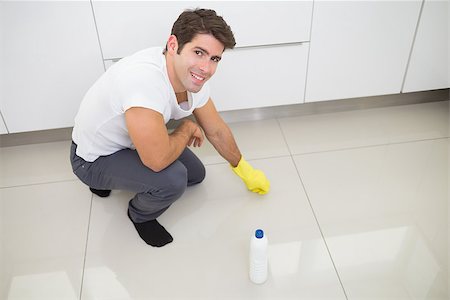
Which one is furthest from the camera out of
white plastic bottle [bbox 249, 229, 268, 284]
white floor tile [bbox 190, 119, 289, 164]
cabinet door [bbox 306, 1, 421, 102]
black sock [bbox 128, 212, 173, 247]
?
white floor tile [bbox 190, 119, 289, 164]

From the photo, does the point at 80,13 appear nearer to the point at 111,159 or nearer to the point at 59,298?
the point at 111,159

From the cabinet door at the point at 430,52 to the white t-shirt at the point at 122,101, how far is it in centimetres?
103

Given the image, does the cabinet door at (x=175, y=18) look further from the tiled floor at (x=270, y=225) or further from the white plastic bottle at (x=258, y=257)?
the white plastic bottle at (x=258, y=257)

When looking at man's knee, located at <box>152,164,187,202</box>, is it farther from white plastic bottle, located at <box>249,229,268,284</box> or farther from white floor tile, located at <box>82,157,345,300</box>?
white plastic bottle, located at <box>249,229,268,284</box>

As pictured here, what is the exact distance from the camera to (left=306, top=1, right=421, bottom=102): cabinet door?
1707 millimetres

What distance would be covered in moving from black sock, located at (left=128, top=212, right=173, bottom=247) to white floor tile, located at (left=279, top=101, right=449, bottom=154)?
0.70 meters

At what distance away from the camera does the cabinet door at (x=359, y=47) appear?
171cm

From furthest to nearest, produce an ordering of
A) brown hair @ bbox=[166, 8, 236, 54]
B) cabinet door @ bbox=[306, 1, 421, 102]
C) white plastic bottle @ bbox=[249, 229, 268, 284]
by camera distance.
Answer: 1. cabinet door @ bbox=[306, 1, 421, 102]
2. white plastic bottle @ bbox=[249, 229, 268, 284]
3. brown hair @ bbox=[166, 8, 236, 54]

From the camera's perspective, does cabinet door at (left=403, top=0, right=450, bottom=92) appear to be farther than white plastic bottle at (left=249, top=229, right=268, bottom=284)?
Yes

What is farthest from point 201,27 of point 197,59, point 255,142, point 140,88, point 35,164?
point 35,164

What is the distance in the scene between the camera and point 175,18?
1.61 metres

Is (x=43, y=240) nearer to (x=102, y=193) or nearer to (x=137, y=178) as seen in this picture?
(x=102, y=193)

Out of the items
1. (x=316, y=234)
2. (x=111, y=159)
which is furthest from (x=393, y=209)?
(x=111, y=159)

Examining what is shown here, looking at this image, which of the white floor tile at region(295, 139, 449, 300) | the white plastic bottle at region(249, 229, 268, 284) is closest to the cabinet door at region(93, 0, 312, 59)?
the white floor tile at region(295, 139, 449, 300)
